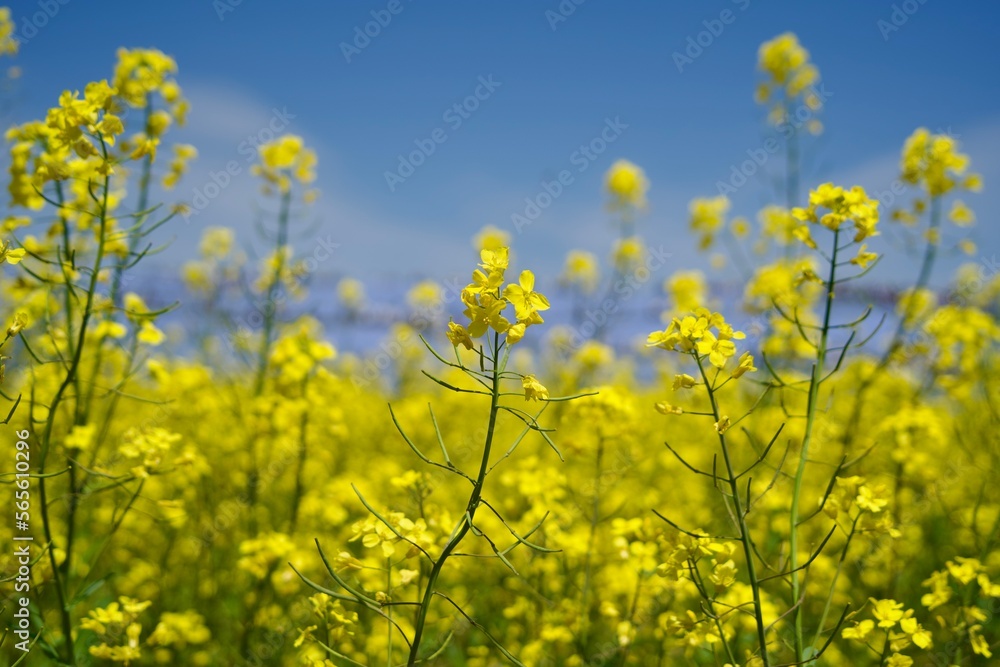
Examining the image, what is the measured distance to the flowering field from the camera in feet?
5.05

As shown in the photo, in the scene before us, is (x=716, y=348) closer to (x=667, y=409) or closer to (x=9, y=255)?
(x=667, y=409)

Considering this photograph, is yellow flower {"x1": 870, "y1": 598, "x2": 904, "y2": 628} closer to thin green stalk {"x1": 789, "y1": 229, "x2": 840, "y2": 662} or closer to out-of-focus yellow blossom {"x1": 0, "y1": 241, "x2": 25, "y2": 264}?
thin green stalk {"x1": 789, "y1": 229, "x2": 840, "y2": 662}

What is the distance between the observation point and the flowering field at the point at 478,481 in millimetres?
1539

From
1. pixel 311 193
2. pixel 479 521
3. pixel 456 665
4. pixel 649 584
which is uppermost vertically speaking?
pixel 311 193

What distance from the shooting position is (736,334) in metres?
1.44

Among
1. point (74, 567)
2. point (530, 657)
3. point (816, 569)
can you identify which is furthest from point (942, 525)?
point (74, 567)

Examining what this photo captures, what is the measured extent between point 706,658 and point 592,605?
2.52 ft

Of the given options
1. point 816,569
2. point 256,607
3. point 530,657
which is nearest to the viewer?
point 530,657

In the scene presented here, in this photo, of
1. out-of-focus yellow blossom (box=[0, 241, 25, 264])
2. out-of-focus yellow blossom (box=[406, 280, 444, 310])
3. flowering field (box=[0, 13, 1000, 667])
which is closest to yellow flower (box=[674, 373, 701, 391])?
flowering field (box=[0, 13, 1000, 667])

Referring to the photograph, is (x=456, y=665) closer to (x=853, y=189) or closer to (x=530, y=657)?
(x=530, y=657)

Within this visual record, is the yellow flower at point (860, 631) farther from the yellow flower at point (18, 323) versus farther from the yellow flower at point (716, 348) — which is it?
the yellow flower at point (18, 323)

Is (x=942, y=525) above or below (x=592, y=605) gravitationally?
above

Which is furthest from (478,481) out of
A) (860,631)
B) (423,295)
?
(423,295)

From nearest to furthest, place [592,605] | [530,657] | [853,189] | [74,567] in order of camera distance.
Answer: [853,189]
[74,567]
[530,657]
[592,605]
